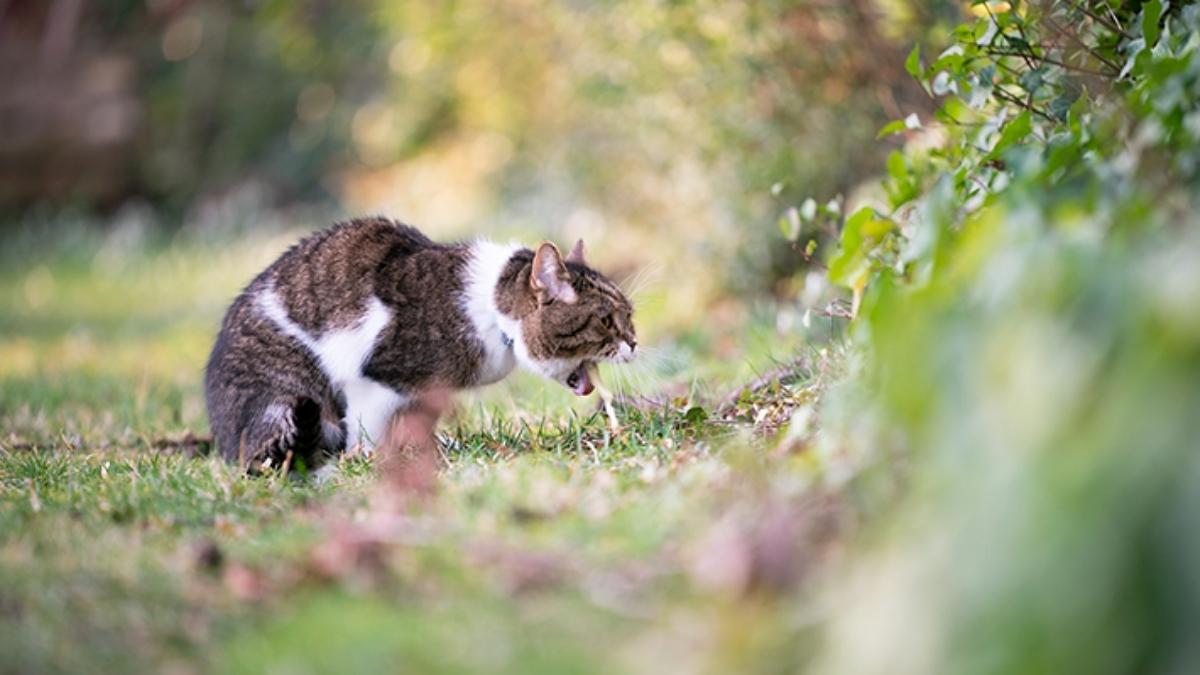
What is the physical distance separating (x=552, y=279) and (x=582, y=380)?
1.24 ft

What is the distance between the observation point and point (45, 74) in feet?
37.0

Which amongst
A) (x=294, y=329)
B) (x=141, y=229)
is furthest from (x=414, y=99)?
(x=294, y=329)

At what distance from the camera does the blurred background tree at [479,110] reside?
257 inches

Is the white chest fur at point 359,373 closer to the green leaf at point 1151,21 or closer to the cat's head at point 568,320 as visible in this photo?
the cat's head at point 568,320

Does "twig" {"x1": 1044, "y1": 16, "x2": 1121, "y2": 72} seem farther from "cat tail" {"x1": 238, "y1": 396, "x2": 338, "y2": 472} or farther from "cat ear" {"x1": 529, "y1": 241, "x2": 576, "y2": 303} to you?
"cat tail" {"x1": 238, "y1": 396, "x2": 338, "y2": 472}

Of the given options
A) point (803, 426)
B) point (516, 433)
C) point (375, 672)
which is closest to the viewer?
point (375, 672)

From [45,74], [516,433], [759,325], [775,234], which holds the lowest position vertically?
[516,433]

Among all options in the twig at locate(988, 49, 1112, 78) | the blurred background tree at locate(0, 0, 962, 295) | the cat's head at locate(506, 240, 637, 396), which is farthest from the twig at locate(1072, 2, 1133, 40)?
the cat's head at locate(506, 240, 637, 396)

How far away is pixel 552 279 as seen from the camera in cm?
393

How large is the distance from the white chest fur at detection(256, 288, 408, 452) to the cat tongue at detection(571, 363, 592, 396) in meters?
0.54

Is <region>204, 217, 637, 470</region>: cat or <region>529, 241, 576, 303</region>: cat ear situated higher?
<region>529, 241, 576, 303</region>: cat ear

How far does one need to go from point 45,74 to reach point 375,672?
10560 millimetres

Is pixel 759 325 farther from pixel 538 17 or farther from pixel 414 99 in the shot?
pixel 414 99

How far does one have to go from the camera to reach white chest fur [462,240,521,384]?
4.03 meters
